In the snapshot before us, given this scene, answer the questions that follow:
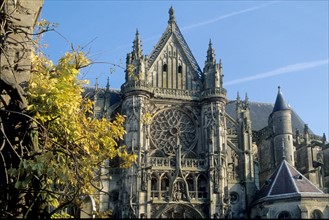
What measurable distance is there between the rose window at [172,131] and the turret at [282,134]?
6.89 meters

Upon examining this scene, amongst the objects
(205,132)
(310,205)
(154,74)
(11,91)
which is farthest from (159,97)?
(11,91)

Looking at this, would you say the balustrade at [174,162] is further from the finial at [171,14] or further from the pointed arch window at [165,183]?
the finial at [171,14]

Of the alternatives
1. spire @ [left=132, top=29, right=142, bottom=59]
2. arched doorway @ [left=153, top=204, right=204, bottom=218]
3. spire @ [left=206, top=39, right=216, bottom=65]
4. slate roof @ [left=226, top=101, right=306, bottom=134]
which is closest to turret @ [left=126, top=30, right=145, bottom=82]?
spire @ [left=132, top=29, right=142, bottom=59]

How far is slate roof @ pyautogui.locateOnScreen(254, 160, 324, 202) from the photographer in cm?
3014

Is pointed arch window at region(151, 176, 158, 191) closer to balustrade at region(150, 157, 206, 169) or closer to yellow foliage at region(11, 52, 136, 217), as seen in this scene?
balustrade at region(150, 157, 206, 169)

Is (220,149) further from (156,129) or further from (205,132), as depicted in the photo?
(156,129)

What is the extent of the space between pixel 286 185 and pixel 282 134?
6.18 m

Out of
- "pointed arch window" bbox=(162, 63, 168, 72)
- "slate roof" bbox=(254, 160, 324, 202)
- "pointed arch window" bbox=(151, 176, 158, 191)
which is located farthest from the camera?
"pointed arch window" bbox=(162, 63, 168, 72)

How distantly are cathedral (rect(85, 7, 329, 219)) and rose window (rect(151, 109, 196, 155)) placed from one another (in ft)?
0.22

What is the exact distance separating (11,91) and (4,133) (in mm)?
707

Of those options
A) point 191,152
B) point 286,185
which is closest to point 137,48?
point 191,152

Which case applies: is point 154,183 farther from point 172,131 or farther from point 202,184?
point 172,131

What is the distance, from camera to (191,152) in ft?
109

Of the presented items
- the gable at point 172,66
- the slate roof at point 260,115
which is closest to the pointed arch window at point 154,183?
the gable at point 172,66
